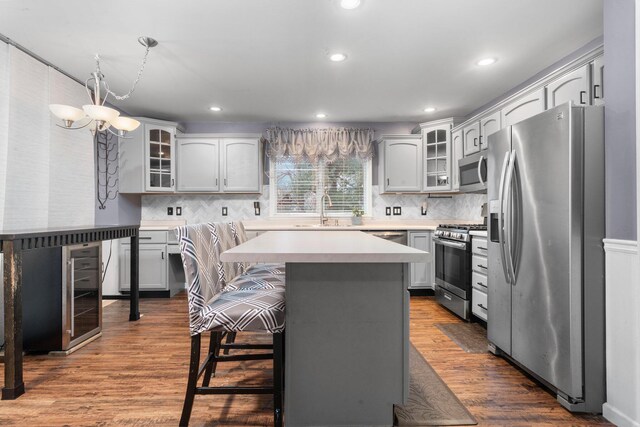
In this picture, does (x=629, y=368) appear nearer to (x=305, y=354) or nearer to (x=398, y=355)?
(x=398, y=355)

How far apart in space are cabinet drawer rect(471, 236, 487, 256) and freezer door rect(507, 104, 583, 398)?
31.0 inches

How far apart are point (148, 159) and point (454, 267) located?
3849 millimetres

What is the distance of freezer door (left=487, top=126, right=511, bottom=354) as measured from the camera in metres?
2.25

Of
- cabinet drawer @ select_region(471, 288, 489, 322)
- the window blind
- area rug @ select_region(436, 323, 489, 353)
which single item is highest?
the window blind

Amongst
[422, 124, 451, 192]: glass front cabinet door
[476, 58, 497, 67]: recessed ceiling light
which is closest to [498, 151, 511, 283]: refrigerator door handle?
[476, 58, 497, 67]: recessed ceiling light

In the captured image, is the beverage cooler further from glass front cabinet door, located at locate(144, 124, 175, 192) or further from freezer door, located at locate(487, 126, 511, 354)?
freezer door, located at locate(487, 126, 511, 354)

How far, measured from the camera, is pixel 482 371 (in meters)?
2.22

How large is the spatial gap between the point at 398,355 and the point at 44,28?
10.4 ft

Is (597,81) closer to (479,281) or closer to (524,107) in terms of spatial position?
(524,107)

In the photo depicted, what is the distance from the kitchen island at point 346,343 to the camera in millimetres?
1496

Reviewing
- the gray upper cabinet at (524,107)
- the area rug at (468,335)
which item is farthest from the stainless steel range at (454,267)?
the gray upper cabinet at (524,107)

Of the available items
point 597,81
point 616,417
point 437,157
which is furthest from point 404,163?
point 616,417

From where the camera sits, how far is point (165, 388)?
78.3 inches

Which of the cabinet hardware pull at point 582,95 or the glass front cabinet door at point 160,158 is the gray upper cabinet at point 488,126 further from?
the glass front cabinet door at point 160,158
